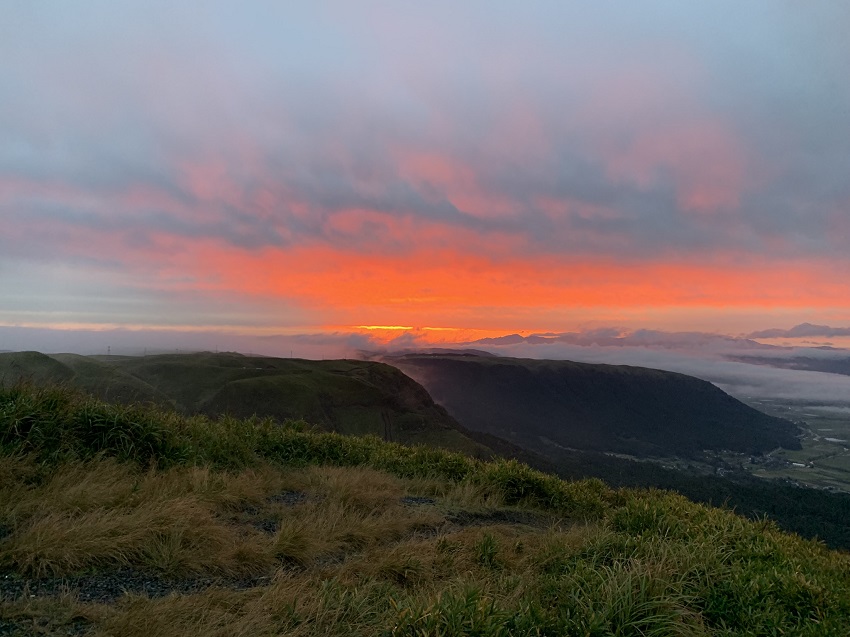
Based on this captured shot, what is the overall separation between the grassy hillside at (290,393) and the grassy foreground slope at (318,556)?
2653 inches

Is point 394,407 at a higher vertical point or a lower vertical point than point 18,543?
lower

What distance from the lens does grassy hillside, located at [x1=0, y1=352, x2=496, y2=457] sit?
8862 centimetres

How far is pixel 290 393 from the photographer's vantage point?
329 ft

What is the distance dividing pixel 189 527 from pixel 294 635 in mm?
2397

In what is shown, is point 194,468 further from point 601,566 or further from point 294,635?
point 601,566

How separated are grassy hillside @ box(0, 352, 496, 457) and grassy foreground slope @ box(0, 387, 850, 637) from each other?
67381mm

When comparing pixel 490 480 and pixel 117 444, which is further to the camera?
pixel 490 480

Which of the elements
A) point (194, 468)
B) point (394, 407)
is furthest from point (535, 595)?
point (394, 407)

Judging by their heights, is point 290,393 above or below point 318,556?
below

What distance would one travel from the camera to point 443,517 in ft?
25.5

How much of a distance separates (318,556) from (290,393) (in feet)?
325

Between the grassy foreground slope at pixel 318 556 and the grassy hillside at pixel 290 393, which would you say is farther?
the grassy hillside at pixel 290 393

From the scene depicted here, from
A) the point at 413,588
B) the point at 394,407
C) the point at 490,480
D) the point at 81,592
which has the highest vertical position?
the point at 81,592

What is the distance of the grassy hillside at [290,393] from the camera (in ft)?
291
